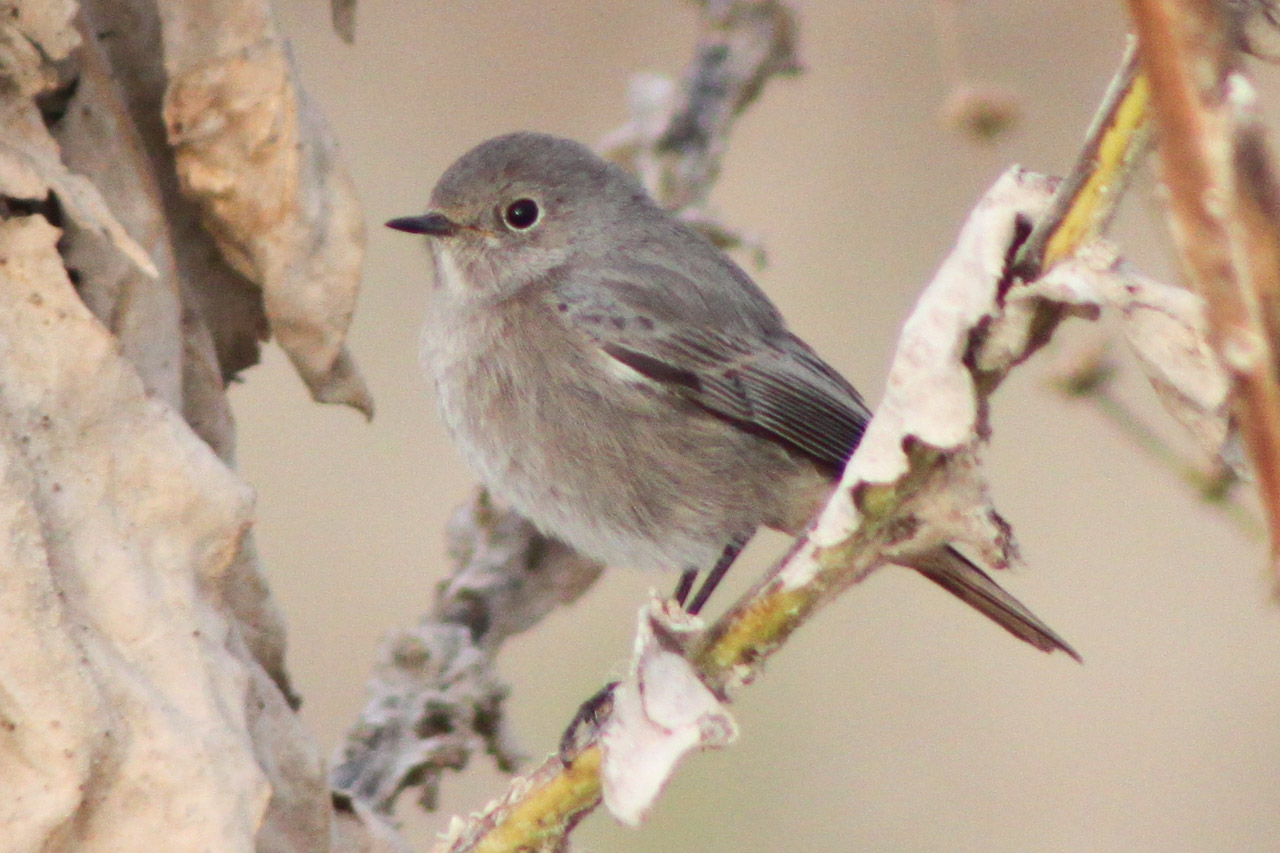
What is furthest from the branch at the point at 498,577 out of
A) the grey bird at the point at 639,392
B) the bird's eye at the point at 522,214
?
the bird's eye at the point at 522,214

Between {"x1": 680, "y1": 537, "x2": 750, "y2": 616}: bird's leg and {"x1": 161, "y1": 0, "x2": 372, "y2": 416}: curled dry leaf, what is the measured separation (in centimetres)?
137

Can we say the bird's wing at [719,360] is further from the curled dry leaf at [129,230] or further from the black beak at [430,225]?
the curled dry leaf at [129,230]

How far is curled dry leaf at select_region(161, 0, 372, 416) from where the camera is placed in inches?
75.6

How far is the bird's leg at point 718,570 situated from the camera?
3209 mm

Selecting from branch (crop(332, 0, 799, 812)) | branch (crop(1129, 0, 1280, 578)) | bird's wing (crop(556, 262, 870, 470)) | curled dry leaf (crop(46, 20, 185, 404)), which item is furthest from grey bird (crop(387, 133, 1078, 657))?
branch (crop(1129, 0, 1280, 578))

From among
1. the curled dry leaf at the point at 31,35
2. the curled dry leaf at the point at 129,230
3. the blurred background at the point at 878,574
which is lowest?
the blurred background at the point at 878,574

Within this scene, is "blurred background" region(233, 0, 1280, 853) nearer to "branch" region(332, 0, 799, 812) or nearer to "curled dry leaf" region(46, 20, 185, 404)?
"branch" region(332, 0, 799, 812)

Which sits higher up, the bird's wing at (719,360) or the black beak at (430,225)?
the black beak at (430,225)

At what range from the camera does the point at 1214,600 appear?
498 centimetres

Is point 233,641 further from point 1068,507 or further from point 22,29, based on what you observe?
point 1068,507

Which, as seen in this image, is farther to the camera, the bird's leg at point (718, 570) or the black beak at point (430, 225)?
Answer: the black beak at point (430, 225)

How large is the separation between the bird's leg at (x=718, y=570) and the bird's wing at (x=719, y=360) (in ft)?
0.78

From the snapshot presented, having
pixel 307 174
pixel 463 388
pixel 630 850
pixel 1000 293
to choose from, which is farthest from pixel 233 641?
pixel 630 850

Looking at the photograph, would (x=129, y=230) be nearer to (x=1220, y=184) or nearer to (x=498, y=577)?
(x=498, y=577)
